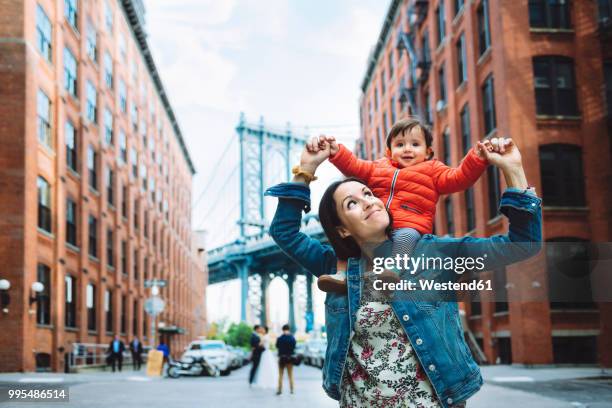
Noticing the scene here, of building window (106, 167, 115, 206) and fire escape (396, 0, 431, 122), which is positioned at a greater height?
fire escape (396, 0, 431, 122)

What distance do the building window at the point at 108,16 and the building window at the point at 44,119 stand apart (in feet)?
45.2

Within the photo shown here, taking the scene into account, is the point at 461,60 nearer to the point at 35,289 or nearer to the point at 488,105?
the point at 488,105

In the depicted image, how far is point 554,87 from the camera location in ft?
91.1

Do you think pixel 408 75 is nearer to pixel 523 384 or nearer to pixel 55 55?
pixel 55 55

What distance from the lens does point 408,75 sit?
44.1m

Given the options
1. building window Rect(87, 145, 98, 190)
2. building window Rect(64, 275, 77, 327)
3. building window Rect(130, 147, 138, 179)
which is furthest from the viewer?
building window Rect(130, 147, 138, 179)

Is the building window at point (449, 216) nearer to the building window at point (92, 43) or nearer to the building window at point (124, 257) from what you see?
the building window at point (92, 43)

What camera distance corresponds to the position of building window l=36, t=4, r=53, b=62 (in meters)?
28.1

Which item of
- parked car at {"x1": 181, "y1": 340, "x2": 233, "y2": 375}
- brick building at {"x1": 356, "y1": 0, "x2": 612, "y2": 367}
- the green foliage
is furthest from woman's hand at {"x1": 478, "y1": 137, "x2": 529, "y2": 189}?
the green foliage

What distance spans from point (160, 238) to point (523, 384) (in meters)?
46.3

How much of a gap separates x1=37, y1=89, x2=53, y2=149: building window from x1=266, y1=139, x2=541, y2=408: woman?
2647 cm

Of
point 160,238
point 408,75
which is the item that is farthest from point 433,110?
point 160,238

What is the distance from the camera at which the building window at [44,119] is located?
28.0 m

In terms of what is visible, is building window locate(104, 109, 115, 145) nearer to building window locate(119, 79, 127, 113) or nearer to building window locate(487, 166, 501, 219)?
building window locate(119, 79, 127, 113)
